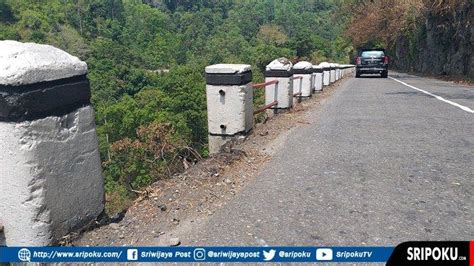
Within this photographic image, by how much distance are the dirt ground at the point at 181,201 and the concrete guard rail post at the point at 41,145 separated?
307mm

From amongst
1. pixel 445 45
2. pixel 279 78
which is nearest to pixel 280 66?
pixel 279 78

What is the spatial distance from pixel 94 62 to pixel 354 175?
88.5 meters

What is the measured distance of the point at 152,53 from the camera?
4707 inches

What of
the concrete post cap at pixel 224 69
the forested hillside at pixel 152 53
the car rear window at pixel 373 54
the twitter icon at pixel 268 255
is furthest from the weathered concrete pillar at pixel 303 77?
the car rear window at pixel 373 54

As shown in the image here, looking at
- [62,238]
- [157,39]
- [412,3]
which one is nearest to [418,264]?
[62,238]

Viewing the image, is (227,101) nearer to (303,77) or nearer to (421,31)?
(303,77)

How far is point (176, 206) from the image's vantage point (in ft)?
11.6

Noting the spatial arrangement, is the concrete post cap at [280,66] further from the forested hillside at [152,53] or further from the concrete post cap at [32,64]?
the concrete post cap at [32,64]

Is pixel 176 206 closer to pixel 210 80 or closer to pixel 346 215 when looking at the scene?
pixel 346 215

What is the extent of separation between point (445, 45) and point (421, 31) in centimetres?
798

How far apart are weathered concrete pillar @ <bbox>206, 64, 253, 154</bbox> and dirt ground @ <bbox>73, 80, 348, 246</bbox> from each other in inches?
13.7

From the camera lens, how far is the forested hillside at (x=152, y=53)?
1261 cm

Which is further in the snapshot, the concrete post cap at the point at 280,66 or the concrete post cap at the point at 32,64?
the concrete post cap at the point at 280,66

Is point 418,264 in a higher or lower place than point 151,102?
higher
